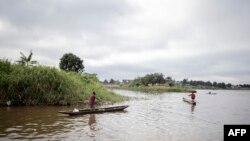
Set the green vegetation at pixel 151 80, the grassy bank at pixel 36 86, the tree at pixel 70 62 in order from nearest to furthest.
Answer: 1. the grassy bank at pixel 36 86
2. the tree at pixel 70 62
3. the green vegetation at pixel 151 80

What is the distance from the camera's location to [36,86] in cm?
2945

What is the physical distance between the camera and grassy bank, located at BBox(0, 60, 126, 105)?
95.0 ft

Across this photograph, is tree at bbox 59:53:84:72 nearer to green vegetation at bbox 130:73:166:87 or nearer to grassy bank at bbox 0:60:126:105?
grassy bank at bbox 0:60:126:105

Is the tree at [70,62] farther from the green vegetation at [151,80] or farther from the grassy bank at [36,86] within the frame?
the green vegetation at [151,80]

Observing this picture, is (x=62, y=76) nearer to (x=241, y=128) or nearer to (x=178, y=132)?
(x=178, y=132)

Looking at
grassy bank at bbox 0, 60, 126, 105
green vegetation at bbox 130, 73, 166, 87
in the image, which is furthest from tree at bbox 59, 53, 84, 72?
green vegetation at bbox 130, 73, 166, 87

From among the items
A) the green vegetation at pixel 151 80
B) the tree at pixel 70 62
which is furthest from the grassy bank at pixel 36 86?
the green vegetation at pixel 151 80

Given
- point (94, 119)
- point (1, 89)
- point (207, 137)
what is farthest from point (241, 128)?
point (1, 89)

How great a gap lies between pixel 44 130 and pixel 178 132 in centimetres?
824

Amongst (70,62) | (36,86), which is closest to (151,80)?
(70,62)

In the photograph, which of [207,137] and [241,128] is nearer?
[241,128]

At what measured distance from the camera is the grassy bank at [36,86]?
95.0 ft

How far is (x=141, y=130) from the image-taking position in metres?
18.4

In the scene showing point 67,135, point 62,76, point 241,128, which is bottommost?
point 67,135
